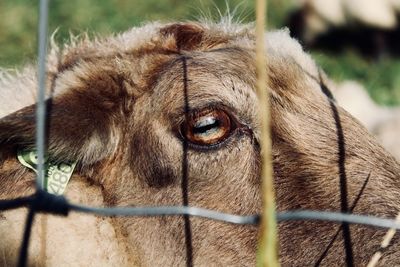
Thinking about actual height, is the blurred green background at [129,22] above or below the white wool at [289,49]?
above

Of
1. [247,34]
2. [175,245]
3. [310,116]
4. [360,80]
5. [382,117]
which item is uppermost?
[360,80]

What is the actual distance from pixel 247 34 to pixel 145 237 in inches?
47.7

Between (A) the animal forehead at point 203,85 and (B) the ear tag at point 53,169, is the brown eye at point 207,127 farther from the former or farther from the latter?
(B) the ear tag at point 53,169

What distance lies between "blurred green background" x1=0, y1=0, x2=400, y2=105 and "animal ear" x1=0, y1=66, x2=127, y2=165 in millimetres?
4180

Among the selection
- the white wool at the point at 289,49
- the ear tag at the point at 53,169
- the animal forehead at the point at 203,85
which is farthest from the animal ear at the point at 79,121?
the white wool at the point at 289,49

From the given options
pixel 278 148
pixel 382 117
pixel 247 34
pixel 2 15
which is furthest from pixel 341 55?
pixel 278 148

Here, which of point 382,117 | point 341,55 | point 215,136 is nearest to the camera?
point 215,136

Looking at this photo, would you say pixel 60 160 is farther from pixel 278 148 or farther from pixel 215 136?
pixel 278 148

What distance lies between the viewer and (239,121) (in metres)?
3.26

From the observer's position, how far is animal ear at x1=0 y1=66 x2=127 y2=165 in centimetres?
312

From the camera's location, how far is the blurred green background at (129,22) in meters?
7.71

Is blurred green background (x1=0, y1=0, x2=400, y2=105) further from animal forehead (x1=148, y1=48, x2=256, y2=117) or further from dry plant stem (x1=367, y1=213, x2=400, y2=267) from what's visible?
dry plant stem (x1=367, y1=213, x2=400, y2=267)

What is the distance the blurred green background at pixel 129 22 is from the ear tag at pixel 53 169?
4.23 m

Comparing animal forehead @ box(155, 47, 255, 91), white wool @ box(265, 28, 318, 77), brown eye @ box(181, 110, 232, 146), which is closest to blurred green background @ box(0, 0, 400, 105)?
white wool @ box(265, 28, 318, 77)
